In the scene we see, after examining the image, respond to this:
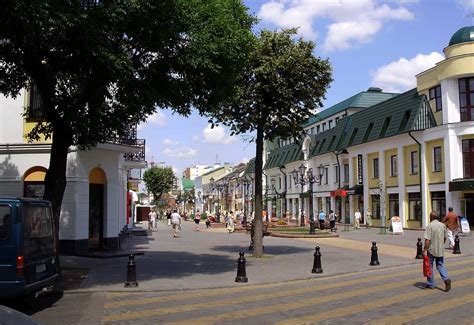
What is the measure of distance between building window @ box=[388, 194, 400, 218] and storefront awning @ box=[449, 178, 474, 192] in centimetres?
774

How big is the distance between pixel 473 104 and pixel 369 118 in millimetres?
12135

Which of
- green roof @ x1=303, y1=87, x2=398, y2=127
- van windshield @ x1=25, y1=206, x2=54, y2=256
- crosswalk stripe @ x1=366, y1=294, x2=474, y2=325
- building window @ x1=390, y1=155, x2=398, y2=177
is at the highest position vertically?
green roof @ x1=303, y1=87, x2=398, y2=127

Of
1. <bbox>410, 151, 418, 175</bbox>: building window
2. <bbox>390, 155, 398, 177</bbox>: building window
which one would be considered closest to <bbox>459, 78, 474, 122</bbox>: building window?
<bbox>410, 151, 418, 175</bbox>: building window

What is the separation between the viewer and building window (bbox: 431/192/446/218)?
3694 centimetres

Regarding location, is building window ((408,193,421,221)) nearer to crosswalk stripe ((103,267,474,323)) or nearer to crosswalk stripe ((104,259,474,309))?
crosswalk stripe ((104,259,474,309))

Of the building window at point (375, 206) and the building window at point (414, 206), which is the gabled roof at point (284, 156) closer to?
the building window at point (375, 206)

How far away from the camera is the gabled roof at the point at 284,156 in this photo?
6650 cm

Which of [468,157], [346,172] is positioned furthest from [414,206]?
[346,172]

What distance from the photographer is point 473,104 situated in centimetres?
3603

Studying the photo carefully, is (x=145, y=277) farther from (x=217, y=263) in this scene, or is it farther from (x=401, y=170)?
(x=401, y=170)

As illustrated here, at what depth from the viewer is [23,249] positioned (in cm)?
906

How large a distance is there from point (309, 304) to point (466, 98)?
101ft

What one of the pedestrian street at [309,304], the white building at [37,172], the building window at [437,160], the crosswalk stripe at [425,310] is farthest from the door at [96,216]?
the building window at [437,160]

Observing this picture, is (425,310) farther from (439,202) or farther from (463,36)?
(463,36)
